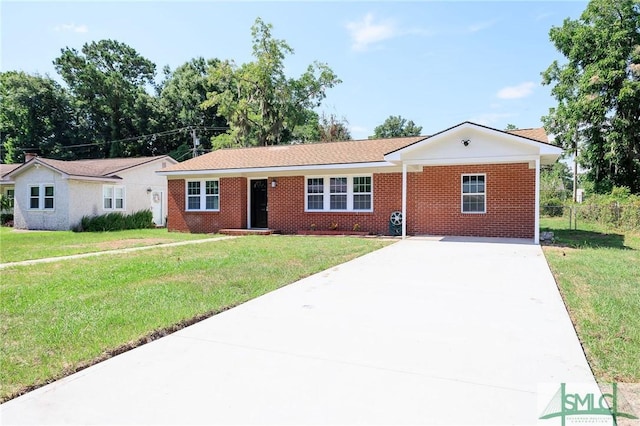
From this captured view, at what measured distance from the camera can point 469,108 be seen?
3048 cm

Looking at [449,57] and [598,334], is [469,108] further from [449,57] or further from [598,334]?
[598,334]

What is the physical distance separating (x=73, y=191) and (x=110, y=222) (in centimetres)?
230

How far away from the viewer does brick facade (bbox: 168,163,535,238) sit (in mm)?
14055

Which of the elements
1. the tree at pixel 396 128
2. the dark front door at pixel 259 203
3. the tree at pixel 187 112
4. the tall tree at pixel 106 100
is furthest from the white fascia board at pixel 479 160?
the tree at pixel 396 128

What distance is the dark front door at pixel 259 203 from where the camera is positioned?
1845cm

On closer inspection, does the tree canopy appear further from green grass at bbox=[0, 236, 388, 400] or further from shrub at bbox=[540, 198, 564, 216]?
green grass at bbox=[0, 236, 388, 400]

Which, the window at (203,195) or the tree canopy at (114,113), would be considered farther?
the tree canopy at (114,113)

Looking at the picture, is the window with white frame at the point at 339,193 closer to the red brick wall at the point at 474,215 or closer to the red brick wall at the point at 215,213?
the red brick wall at the point at 474,215

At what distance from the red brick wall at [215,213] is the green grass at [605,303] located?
1195 centimetres

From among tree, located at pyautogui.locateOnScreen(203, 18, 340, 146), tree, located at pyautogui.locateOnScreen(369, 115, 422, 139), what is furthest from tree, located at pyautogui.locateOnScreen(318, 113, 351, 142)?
tree, located at pyautogui.locateOnScreen(369, 115, 422, 139)

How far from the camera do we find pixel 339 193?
16375mm

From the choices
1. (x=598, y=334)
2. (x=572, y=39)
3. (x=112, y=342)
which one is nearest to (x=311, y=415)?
(x=112, y=342)

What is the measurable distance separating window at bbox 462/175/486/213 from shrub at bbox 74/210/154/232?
16.5 meters

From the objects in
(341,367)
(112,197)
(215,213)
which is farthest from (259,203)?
(341,367)
